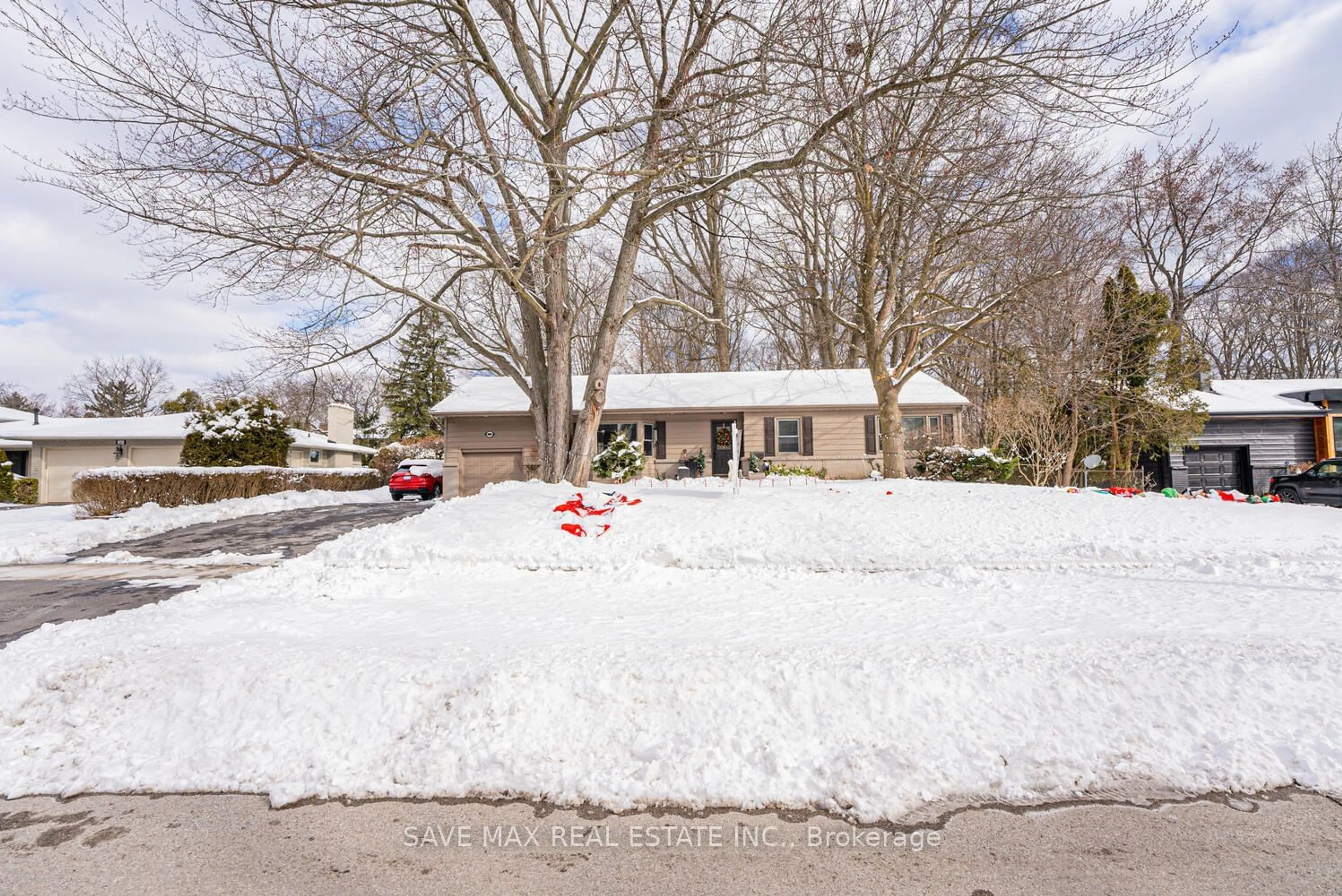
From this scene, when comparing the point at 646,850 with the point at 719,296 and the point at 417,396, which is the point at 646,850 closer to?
the point at 719,296

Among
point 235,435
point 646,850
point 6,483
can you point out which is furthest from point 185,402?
point 646,850

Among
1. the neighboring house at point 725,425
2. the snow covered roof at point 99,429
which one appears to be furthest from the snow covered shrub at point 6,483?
the neighboring house at point 725,425

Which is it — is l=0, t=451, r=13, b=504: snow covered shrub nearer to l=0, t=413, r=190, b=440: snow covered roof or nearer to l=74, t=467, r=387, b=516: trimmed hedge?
l=0, t=413, r=190, b=440: snow covered roof

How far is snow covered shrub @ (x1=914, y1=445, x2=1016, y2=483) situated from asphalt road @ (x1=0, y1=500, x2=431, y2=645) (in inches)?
593

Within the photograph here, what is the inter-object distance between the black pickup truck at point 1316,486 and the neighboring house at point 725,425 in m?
8.21

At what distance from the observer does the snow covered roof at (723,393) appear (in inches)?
856

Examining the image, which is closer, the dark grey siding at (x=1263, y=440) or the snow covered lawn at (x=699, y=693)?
the snow covered lawn at (x=699, y=693)

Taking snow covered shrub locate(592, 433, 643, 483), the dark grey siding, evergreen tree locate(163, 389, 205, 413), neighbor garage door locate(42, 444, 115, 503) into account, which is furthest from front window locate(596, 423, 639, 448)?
evergreen tree locate(163, 389, 205, 413)

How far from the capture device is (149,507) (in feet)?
49.4

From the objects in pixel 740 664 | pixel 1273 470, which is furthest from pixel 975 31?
pixel 1273 470

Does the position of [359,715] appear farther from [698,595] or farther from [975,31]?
[975,31]

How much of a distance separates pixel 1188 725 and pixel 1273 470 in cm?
2320

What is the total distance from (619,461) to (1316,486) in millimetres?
18235

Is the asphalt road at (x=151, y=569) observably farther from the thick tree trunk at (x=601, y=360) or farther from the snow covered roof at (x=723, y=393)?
the snow covered roof at (x=723, y=393)
